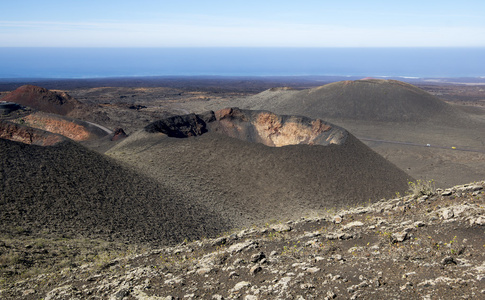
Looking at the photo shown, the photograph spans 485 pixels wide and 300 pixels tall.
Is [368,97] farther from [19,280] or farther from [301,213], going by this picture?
[19,280]

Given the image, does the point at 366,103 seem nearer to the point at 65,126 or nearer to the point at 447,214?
the point at 65,126

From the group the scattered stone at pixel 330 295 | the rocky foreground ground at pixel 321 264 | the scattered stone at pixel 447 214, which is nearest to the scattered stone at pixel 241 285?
the rocky foreground ground at pixel 321 264

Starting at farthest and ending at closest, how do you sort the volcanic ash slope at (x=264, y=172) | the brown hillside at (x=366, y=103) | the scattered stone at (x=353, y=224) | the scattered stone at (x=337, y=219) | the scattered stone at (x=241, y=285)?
the brown hillside at (x=366, y=103)
the volcanic ash slope at (x=264, y=172)
the scattered stone at (x=337, y=219)
the scattered stone at (x=353, y=224)
the scattered stone at (x=241, y=285)

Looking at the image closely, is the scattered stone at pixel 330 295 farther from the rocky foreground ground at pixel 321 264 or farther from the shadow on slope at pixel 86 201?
the shadow on slope at pixel 86 201

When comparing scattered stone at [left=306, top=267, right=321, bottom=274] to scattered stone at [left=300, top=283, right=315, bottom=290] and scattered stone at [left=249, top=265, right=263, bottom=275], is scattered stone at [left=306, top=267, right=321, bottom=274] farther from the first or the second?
scattered stone at [left=249, top=265, right=263, bottom=275]

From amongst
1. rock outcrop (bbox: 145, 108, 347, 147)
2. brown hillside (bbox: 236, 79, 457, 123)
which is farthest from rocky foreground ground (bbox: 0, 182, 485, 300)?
brown hillside (bbox: 236, 79, 457, 123)

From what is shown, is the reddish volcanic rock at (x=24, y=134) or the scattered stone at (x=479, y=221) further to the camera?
the reddish volcanic rock at (x=24, y=134)
